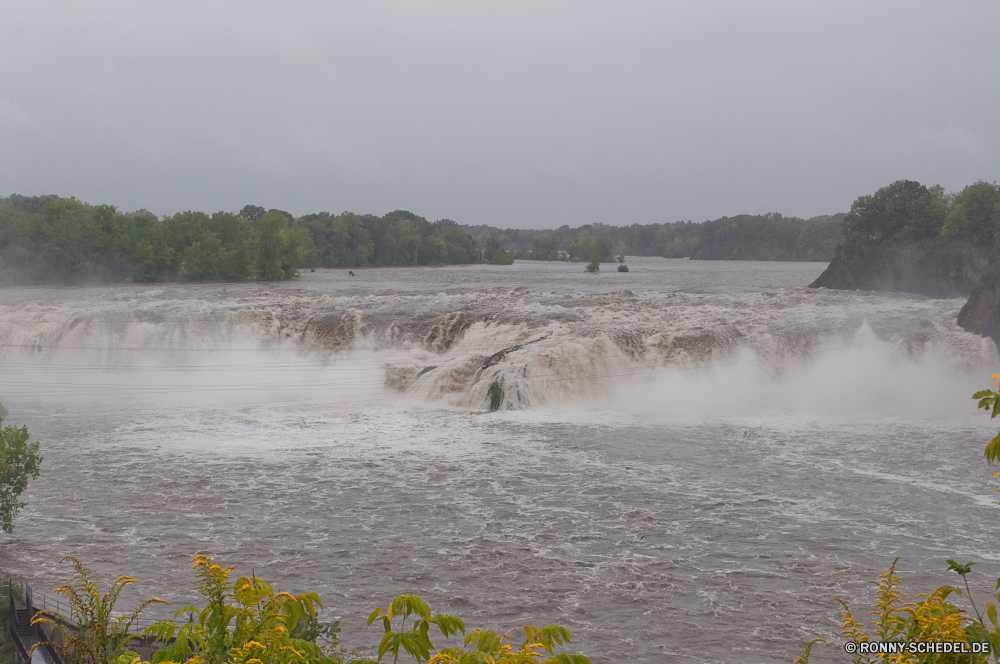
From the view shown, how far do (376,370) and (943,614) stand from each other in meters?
26.1

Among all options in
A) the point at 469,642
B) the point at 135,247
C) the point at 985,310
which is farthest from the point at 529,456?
the point at 135,247

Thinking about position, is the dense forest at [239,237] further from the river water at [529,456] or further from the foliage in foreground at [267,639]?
the foliage in foreground at [267,639]

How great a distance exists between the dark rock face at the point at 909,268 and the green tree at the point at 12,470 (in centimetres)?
4471

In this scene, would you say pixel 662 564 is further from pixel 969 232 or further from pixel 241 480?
pixel 969 232

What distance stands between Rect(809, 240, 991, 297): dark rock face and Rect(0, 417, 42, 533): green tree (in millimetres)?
44712

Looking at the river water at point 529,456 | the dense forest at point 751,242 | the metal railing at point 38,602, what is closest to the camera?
the metal railing at point 38,602

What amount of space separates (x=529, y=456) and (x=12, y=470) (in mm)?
11282

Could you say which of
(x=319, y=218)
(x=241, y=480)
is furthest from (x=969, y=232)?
(x=319, y=218)

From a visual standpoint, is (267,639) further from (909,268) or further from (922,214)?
(922,214)

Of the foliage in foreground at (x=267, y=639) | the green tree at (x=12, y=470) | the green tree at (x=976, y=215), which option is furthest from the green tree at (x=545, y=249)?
the foliage in foreground at (x=267, y=639)

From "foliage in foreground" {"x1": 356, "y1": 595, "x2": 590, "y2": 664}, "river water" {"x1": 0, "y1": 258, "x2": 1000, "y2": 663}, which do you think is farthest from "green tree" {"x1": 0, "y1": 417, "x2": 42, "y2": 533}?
"foliage in foreground" {"x1": 356, "y1": 595, "x2": 590, "y2": 664}

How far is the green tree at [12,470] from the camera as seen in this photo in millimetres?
13484

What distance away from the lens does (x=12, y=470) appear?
1361 centimetres

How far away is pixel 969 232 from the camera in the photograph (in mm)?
45531
